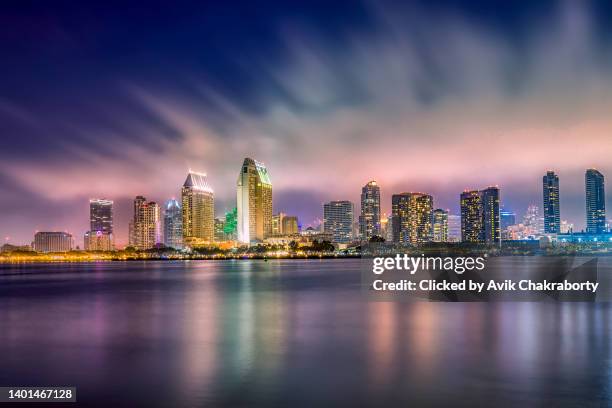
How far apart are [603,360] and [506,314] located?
15.3 metres

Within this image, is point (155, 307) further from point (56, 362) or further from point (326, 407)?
point (326, 407)

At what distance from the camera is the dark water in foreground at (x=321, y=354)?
58.9 ft

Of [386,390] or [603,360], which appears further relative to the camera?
[603,360]

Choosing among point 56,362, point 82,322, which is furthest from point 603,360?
point 82,322

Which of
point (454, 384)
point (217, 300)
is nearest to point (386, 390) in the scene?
point (454, 384)

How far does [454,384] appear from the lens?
19094 millimetres

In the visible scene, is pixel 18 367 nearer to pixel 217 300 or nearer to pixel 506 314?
pixel 506 314

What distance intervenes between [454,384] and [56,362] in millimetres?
15822

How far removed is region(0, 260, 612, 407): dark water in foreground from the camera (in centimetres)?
1794

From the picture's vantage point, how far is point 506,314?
37.8m

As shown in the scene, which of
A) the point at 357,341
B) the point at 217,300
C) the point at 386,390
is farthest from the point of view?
the point at 217,300

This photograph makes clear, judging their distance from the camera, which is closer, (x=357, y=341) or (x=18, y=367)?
(x=18, y=367)

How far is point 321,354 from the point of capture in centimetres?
2527

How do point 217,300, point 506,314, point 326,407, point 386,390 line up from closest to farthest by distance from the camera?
point 326,407 → point 386,390 → point 506,314 → point 217,300
